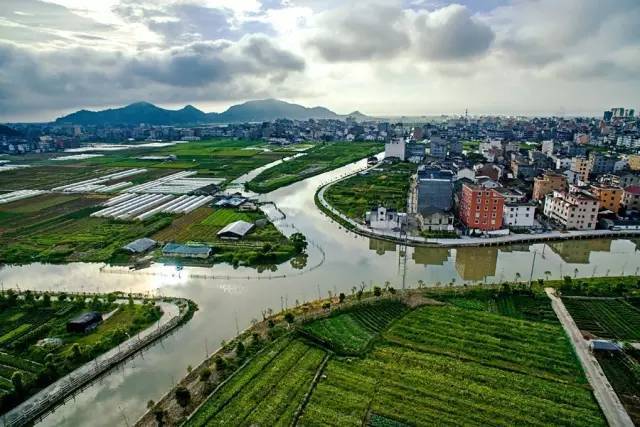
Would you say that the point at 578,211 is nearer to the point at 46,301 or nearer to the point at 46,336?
the point at 46,336

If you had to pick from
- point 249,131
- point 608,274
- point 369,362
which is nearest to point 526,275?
point 608,274

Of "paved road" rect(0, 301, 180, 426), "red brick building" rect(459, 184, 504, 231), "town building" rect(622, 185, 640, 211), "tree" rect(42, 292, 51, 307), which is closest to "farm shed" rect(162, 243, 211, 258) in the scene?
"paved road" rect(0, 301, 180, 426)

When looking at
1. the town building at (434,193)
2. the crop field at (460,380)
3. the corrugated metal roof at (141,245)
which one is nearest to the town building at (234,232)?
the corrugated metal roof at (141,245)

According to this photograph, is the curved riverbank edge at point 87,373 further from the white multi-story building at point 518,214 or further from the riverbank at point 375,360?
the white multi-story building at point 518,214

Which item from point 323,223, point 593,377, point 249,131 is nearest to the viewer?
point 593,377

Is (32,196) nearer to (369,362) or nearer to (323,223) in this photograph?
(323,223)
